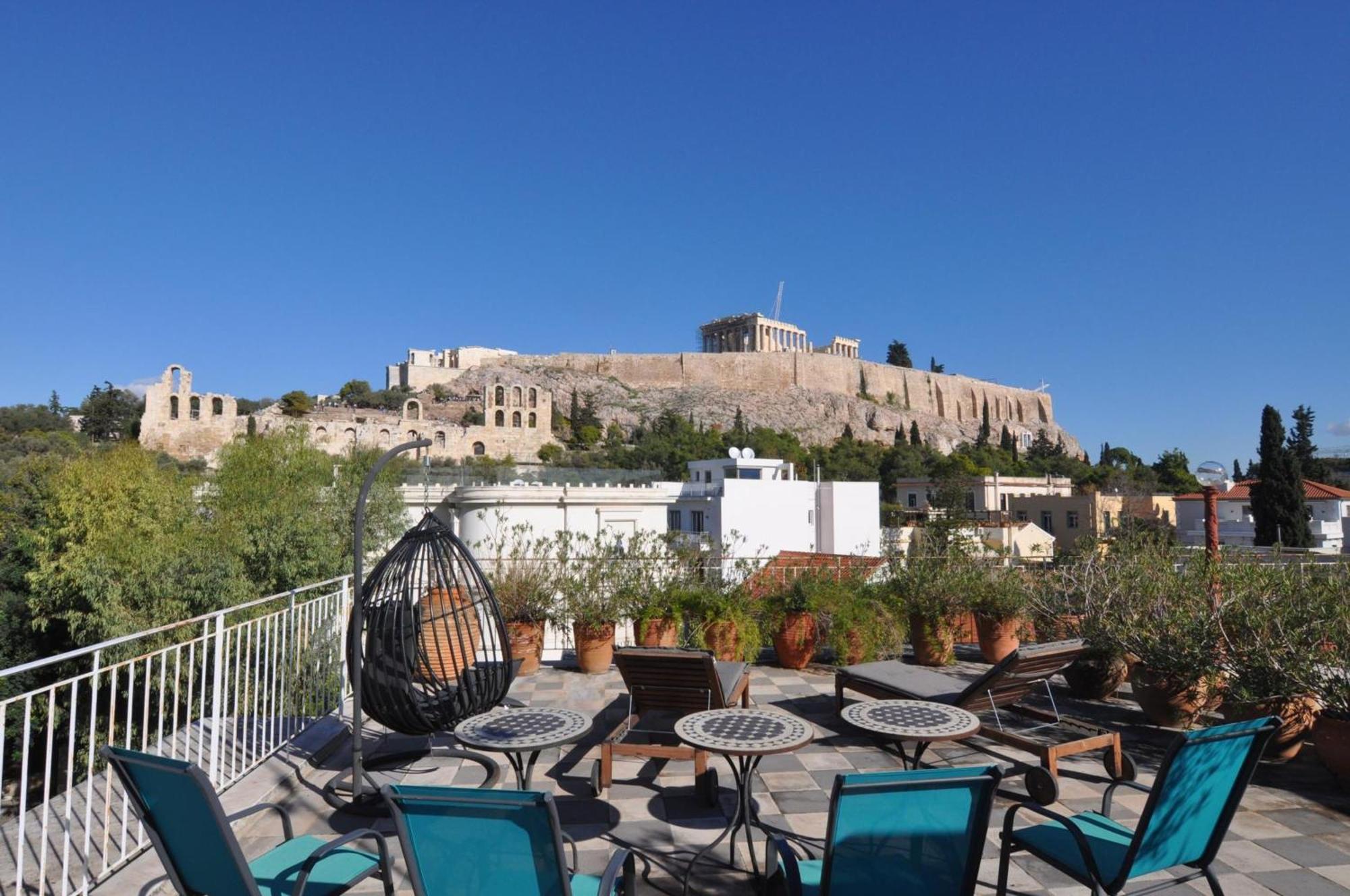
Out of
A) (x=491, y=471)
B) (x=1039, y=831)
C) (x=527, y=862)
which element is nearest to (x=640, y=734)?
(x=1039, y=831)

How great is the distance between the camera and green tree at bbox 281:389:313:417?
47031 mm

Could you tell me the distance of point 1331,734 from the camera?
3.23 m

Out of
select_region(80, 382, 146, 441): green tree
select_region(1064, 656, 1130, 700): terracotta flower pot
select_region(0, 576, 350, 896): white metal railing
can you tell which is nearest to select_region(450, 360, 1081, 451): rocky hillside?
select_region(80, 382, 146, 441): green tree

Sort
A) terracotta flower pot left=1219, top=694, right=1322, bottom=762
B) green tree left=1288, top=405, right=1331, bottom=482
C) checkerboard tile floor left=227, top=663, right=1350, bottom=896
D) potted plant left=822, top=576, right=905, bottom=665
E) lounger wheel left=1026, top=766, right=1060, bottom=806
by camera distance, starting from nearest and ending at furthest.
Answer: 1. checkerboard tile floor left=227, top=663, right=1350, bottom=896
2. lounger wheel left=1026, top=766, right=1060, bottom=806
3. terracotta flower pot left=1219, top=694, right=1322, bottom=762
4. potted plant left=822, top=576, right=905, bottom=665
5. green tree left=1288, top=405, right=1331, bottom=482

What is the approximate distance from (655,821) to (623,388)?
6118 centimetres

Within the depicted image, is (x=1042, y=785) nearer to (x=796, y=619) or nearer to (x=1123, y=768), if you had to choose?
(x=1123, y=768)

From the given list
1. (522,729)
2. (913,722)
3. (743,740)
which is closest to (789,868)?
(743,740)

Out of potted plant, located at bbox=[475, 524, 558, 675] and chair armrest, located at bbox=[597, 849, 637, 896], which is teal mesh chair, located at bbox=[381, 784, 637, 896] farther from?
potted plant, located at bbox=[475, 524, 558, 675]

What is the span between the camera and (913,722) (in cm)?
291

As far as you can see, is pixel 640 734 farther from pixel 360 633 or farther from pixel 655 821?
pixel 360 633

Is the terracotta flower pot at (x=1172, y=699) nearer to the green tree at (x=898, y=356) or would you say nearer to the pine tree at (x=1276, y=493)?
the pine tree at (x=1276, y=493)

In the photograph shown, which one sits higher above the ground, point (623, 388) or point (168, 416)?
point (623, 388)

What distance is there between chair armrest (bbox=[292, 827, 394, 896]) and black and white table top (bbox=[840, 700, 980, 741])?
5.48ft

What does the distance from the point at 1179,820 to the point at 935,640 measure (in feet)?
12.3
